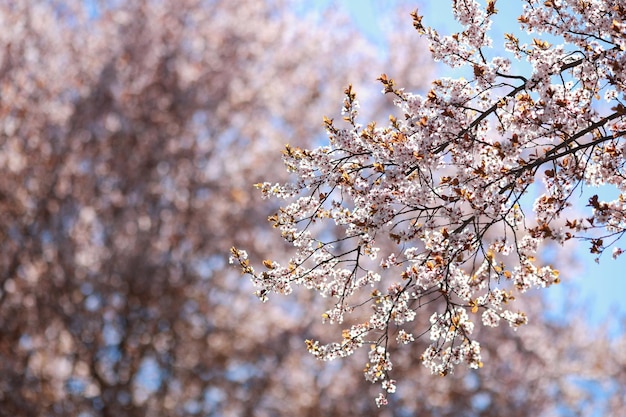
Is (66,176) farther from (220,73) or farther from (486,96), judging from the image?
(486,96)

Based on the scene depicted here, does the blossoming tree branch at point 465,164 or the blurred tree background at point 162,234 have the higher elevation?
the blurred tree background at point 162,234

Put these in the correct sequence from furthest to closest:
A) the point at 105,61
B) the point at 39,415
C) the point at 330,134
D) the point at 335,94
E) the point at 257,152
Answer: the point at 335,94
the point at 257,152
the point at 105,61
the point at 39,415
the point at 330,134

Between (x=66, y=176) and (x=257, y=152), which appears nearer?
(x=66, y=176)

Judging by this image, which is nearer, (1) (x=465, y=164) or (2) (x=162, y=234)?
(1) (x=465, y=164)

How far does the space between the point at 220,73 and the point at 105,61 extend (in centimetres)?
222

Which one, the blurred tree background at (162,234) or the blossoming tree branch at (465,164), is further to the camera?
the blurred tree background at (162,234)

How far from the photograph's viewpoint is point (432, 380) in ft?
43.7

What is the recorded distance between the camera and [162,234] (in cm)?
1287

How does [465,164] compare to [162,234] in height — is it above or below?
below

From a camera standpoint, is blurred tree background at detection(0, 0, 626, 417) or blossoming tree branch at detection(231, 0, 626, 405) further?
blurred tree background at detection(0, 0, 626, 417)

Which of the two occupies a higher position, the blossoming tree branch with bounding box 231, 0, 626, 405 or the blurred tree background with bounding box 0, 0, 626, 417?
the blurred tree background with bounding box 0, 0, 626, 417

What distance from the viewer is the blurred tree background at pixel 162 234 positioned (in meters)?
11.9

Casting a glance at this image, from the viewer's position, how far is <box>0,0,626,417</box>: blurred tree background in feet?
39.1

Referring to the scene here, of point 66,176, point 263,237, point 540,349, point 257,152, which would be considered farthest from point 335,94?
point 540,349
